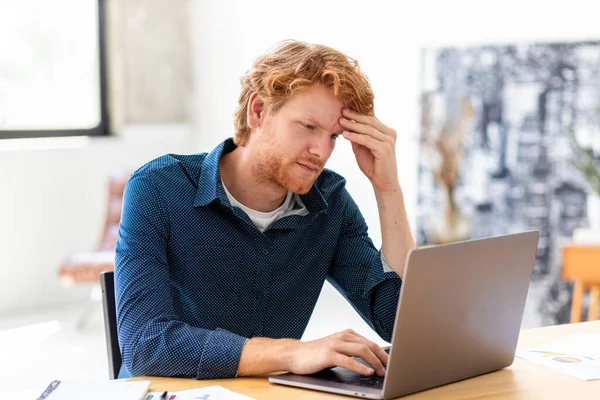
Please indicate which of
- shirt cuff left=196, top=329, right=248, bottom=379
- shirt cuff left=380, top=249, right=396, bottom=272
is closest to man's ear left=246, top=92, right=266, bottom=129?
shirt cuff left=380, top=249, right=396, bottom=272

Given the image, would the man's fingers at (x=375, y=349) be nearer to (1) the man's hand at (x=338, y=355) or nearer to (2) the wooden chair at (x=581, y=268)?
(1) the man's hand at (x=338, y=355)

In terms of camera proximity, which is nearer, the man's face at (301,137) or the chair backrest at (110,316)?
the man's face at (301,137)

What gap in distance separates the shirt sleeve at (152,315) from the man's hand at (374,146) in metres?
0.47

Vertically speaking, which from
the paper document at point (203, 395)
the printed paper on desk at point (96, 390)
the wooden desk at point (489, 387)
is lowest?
the wooden desk at point (489, 387)

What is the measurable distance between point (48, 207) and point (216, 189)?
12.9 ft

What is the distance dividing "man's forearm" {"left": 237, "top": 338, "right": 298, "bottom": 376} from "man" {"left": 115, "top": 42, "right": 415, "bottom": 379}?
0.01m

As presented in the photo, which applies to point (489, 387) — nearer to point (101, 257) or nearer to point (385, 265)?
point (385, 265)

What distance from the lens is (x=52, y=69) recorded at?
5949mm

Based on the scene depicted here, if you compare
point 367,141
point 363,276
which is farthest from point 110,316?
point 367,141

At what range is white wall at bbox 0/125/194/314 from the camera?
5.48m

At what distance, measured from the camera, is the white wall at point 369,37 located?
4785mm

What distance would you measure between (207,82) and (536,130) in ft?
8.71

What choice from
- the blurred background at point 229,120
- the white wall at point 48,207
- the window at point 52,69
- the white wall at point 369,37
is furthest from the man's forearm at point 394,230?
the window at point 52,69

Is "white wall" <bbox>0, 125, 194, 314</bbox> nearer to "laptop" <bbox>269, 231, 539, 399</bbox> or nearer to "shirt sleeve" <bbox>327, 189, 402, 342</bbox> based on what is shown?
"shirt sleeve" <bbox>327, 189, 402, 342</bbox>
